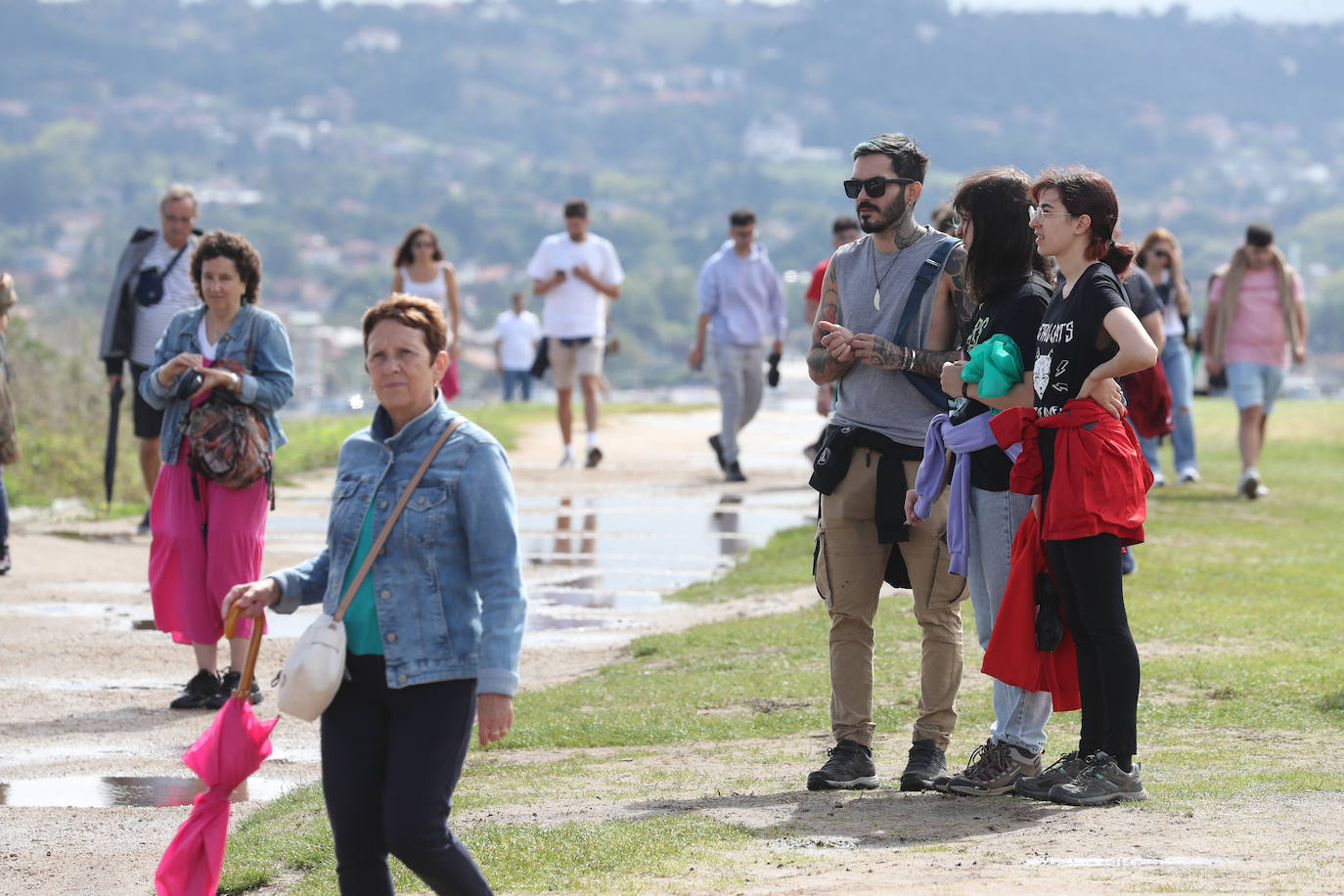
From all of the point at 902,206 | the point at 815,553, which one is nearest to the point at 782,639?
the point at 815,553

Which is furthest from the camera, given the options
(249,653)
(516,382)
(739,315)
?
(516,382)

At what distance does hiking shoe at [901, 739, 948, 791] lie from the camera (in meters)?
5.81

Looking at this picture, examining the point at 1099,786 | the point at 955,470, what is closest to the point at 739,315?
the point at 955,470

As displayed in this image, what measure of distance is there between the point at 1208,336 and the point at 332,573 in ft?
38.4

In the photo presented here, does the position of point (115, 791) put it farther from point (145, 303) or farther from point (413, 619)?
point (145, 303)

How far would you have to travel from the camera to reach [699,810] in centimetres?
562

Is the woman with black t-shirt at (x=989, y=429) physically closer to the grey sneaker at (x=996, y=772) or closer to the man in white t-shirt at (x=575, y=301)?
the grey sneaker at (x=996, y=772)

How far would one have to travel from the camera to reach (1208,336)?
14781mm

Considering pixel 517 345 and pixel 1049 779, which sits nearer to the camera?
pixel 1049 779

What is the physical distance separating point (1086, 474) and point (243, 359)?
154 inches

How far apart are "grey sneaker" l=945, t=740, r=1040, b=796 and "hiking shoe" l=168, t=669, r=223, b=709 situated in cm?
365

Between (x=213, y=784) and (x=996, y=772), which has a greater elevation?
(x=213, y=784)

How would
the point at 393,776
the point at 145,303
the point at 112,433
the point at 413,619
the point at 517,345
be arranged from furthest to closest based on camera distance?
the point at 517,345
the point at 112,433
the point at 145,303
the point at 413,619
the point at 393,776

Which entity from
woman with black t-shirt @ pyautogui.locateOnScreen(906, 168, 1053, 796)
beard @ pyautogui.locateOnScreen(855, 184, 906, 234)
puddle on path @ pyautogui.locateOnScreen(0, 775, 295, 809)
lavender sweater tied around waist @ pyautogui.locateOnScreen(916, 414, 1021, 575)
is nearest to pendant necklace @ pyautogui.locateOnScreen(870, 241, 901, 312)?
beard @ pyautogui.locateOnScreen(855, 184, 906, 234)
